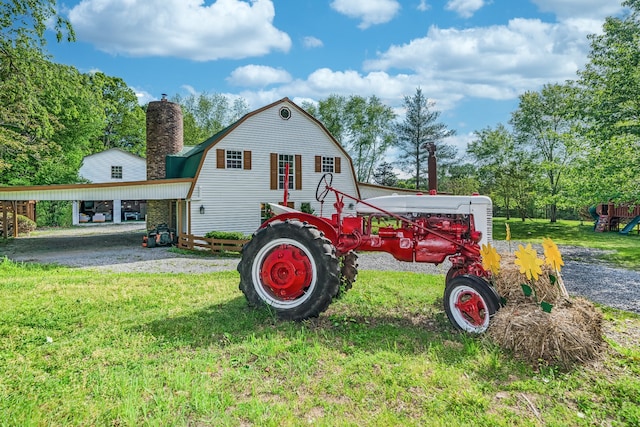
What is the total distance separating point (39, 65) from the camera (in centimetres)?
1216

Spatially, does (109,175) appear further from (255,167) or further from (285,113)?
(285,113)

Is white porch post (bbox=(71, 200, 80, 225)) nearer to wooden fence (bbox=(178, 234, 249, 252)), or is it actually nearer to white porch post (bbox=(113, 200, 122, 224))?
white porch post (bbox=(113, 200, 122, 224))

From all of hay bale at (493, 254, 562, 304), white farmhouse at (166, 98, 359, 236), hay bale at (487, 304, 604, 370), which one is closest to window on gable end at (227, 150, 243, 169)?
white farmhouse at (166, 98, 359, 236)

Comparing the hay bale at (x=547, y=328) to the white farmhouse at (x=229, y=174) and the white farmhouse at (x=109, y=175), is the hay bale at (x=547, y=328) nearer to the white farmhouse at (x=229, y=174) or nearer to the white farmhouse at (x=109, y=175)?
the white farmhouse at (x=229, y=174)

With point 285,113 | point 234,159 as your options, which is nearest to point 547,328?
point 234,159

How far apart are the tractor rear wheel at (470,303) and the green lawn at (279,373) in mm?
232

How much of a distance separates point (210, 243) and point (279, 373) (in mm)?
11973

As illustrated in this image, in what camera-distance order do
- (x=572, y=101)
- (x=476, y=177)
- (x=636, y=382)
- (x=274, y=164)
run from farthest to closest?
(x=476, y=177)
(x=274, y=164)
(x=572, y=101)
(x=636, y=382)

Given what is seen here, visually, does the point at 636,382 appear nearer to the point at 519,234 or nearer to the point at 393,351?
the point at 393,351

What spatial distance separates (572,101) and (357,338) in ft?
48.4

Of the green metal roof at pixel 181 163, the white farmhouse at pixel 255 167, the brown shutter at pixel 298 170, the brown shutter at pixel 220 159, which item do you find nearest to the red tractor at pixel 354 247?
the white farmhouse at pixel 255 167

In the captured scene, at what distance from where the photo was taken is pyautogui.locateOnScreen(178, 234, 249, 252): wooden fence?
46.6ft

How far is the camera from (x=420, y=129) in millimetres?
35531

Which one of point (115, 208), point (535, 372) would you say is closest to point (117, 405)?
point (535, 372)
